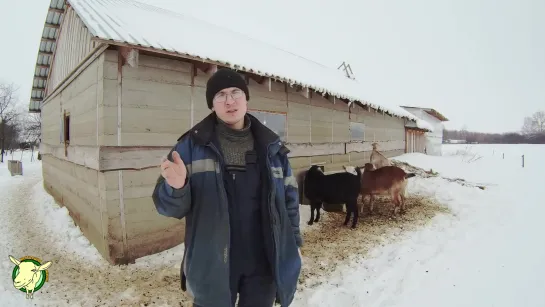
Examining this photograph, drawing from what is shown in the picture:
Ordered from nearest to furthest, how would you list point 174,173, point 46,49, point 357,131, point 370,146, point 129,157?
point 174,173
point 129,157
point 46,49
point 357,131
point 370,146

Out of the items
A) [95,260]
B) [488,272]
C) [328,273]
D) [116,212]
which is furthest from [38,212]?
[488,272]

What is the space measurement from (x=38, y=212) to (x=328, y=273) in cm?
854

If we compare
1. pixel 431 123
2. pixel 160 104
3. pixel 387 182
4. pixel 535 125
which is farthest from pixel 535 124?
pixel 160 104

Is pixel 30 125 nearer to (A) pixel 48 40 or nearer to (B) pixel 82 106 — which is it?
(A) pixel 48 40

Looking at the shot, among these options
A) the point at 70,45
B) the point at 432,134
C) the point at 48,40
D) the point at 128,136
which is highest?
the point at 48,40

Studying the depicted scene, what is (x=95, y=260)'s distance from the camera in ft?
15.8

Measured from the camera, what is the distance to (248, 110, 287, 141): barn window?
23.9ft

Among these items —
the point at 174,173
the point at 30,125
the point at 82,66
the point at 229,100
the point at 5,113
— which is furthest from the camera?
the point at 30,125

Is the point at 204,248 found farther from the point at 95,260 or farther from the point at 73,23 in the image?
the point at 73,23

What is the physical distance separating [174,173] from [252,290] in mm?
972

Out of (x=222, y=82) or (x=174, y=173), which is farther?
(x=222, y=82)

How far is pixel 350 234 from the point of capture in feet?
19.9

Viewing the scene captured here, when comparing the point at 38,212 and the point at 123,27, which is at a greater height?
the point at 123,27

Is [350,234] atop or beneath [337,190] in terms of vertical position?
beneath
